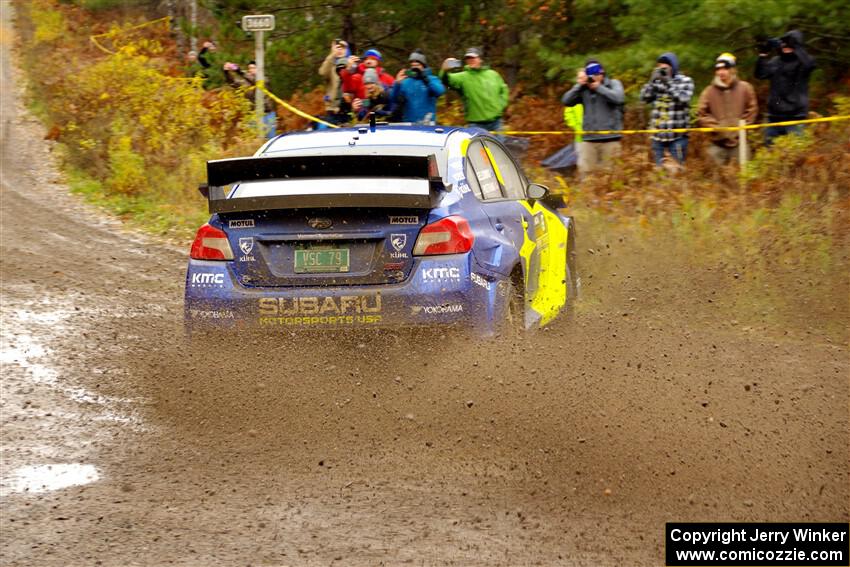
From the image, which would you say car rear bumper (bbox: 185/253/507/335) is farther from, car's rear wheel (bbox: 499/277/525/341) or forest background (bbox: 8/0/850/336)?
forest background (bbox: 8/0/850/336)

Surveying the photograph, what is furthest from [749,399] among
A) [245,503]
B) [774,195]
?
[774,195]

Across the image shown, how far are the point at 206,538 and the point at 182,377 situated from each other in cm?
264

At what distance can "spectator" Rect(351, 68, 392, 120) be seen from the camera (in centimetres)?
1432

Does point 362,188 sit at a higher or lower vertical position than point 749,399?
higher

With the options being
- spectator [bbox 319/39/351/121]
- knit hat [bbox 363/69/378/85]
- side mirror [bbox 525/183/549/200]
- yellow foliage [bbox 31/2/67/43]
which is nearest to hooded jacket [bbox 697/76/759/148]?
knit hat [bbox 363/69/378/85]

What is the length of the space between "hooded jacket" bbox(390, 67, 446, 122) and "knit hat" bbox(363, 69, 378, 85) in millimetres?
645

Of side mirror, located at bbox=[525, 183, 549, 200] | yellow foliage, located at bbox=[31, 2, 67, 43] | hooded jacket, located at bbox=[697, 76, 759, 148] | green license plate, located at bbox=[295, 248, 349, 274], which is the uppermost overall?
yellow foliage, located at bbox=[31, 2, 67, 43]

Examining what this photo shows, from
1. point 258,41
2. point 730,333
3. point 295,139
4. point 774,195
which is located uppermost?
point 258,41

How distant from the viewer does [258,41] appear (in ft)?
53.0

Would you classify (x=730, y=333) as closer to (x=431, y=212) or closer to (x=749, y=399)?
(x=749, y=399)

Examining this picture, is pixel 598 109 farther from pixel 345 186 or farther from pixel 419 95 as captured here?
pixel 345 186

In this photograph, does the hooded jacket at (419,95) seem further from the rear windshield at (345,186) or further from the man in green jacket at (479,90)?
the rear windshield at (345,186)

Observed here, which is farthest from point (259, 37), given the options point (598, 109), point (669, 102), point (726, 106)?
point (726, 106)

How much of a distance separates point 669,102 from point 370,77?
390 cm
